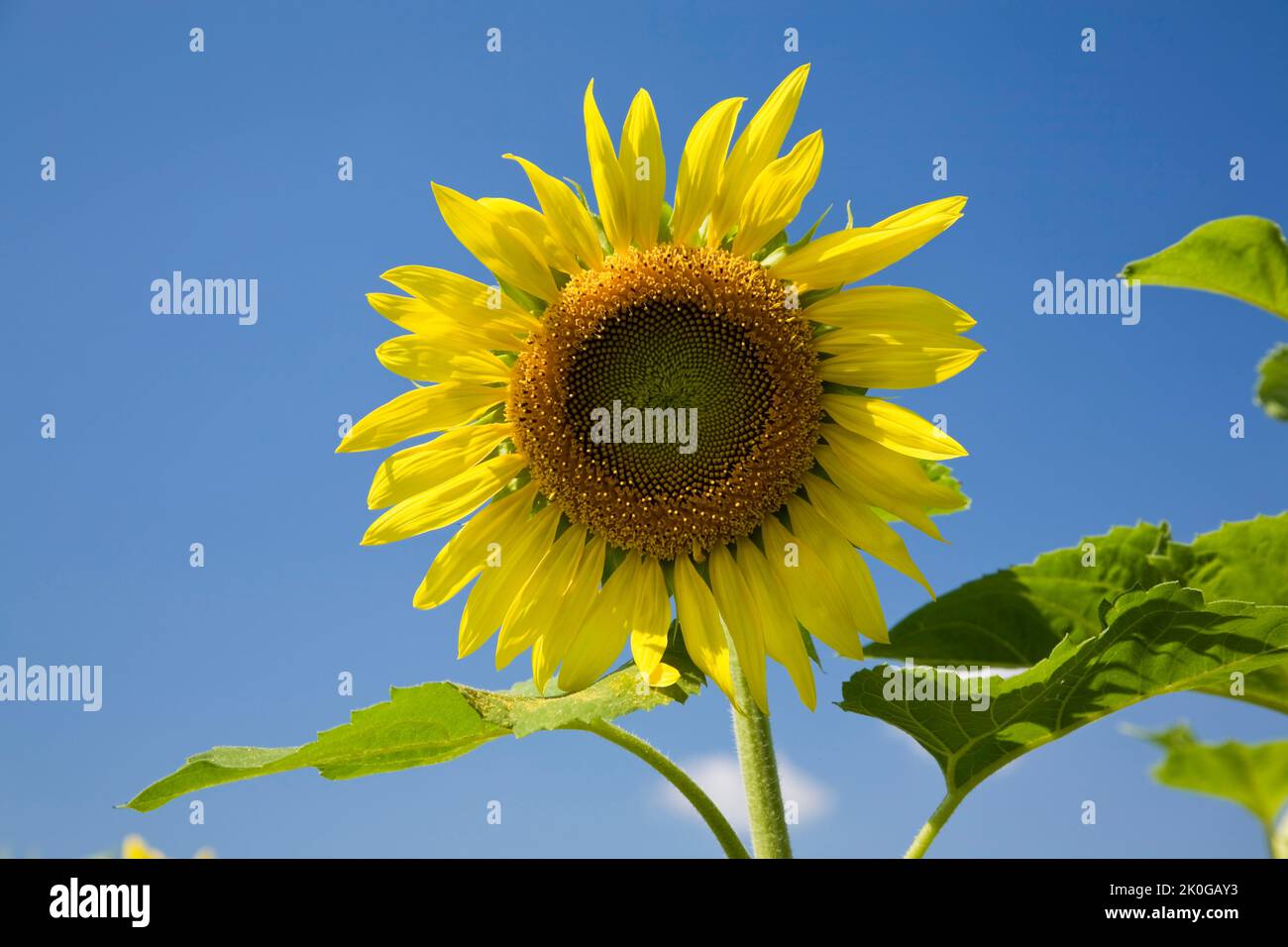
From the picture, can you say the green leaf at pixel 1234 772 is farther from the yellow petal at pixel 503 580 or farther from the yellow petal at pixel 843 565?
the yellow petal at pixel 503 580

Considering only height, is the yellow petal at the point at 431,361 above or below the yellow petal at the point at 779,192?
below

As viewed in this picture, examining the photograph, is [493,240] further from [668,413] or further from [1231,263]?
[1231,263]

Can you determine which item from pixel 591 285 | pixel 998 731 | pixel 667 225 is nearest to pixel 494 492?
pixel 591 285

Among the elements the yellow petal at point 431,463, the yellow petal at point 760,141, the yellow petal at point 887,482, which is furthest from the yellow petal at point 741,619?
the yellow petal at point 760,141

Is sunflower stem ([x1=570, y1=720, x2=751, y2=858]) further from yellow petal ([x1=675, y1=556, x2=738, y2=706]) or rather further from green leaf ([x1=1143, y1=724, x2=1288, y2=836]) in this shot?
green leaf ([x1=1143, y1=724, x2=1288, y2=836])
